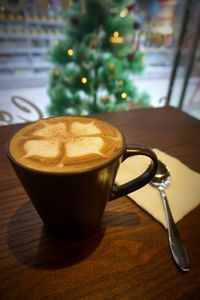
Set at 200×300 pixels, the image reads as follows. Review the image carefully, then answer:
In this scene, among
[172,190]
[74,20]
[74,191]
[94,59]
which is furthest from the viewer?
[94,59]

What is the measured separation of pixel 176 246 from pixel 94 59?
1588 millimetres

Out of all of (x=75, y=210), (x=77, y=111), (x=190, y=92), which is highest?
(x=75, y=210)

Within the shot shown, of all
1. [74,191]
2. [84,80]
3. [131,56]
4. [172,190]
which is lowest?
[84,80]

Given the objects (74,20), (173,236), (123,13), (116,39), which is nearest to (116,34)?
(116,39)

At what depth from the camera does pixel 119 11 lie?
1632 millimetres

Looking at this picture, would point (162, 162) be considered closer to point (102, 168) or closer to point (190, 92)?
point (102, 168)

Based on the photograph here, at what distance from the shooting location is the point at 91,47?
166 centimetres

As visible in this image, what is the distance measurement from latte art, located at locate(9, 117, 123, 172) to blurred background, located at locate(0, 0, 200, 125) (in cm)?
113

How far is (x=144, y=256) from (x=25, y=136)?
26 centimetres

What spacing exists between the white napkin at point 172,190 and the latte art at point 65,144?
153 mm

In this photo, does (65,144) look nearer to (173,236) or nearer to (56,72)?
(173,236)

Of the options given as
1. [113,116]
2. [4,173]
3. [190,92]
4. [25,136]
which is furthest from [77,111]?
[190,92]

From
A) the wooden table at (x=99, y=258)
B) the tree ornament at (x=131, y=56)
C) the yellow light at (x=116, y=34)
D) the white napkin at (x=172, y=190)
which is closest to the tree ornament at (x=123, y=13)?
the yellow light at (x=116, y=34)

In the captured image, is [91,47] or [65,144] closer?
[65,144]
